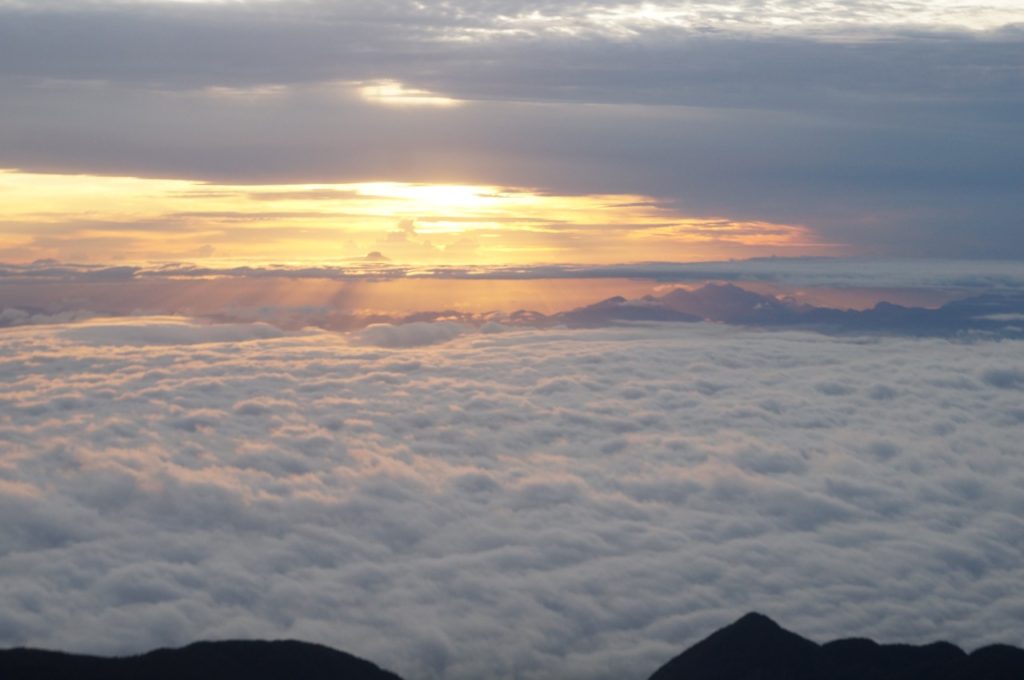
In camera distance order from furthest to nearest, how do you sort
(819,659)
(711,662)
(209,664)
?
(819,659)
(711,662)
(209,664)

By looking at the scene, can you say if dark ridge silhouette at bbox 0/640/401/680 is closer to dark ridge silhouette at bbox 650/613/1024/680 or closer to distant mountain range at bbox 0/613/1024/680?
distant mountain range at bbox 0/613/1024/680

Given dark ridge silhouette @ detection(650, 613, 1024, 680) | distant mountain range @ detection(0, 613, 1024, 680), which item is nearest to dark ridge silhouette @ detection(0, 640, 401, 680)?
distant mountain range @ detection(0, 613, 1024, 680)

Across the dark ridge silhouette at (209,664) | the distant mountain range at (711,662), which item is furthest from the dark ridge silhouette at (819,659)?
the dark ridge silhouette at (209,664)

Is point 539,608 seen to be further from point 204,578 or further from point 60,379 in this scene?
point 60,379

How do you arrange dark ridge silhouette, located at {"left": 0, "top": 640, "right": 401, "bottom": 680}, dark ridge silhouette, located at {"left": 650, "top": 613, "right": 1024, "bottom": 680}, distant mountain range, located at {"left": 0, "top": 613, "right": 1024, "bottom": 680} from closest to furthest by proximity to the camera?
dark ridge silhouette, located at {"left": 0, "top": 640, "right": 401, "bottom": 680}
distant mountain range, located at {"left": 0, "top": 613, "right": 1024, "bottom": 680}
dark ridge silhouette, located at {"left": 650, "top": 613, "right": 1024, "bottom": 680}

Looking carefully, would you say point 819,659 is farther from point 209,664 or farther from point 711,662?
point 209,664

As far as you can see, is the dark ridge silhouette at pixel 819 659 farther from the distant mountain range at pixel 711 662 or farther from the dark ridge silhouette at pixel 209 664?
the dark ridge silhouette at pixel 209 664

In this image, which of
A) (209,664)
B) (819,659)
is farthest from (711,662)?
(209,664)
